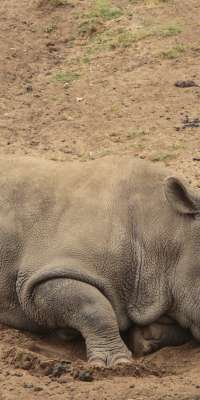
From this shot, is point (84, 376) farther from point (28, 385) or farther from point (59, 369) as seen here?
point (28, 385)

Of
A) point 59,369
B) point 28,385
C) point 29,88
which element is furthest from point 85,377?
point 29,88

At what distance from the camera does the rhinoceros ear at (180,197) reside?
291 inches

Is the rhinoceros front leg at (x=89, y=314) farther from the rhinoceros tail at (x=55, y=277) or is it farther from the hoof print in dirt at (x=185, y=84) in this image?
the hoof print in dirt at (x=185, y=84)

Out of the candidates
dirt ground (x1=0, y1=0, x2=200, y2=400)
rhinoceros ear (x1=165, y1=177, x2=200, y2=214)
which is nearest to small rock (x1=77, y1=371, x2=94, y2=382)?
dirt ground (x1=0, y1=0, x2=200, y2=400)

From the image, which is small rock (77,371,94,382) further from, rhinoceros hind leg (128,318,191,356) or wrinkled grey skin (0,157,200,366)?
rhinoceros hind leg (128,318,191,356)

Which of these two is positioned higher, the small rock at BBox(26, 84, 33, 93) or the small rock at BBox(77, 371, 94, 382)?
the small rock at BBox(77, 371, 94, 382)

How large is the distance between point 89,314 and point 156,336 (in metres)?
0.57

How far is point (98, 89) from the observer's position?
12.7 m

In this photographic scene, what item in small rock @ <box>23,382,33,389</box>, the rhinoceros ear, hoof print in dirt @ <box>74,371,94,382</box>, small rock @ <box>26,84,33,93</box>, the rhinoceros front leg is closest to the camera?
small rock @ <box>23,382,33,389</box>

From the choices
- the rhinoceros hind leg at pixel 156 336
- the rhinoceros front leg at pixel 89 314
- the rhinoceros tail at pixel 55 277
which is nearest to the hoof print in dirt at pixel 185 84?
the rhinoceros hind leg at pixel 156 336

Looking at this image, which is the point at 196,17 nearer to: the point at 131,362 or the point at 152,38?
the point at 152,38

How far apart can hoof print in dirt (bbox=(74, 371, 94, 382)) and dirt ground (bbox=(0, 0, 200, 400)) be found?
190 mm

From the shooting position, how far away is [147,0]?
585 inches

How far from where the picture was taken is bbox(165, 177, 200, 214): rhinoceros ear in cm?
738
